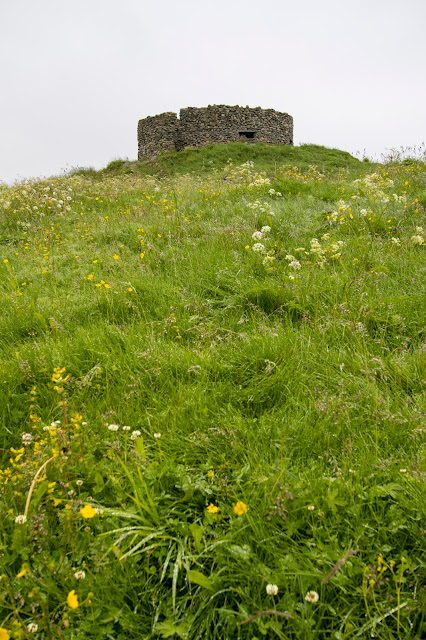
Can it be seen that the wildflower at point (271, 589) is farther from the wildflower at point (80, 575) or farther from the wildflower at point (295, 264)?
the wildflower at point (295, 264)

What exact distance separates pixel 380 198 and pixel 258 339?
14.2ft

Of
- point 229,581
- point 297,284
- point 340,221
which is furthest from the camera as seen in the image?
point 340,221

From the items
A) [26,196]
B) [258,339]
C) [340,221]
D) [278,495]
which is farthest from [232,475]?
[26,196]

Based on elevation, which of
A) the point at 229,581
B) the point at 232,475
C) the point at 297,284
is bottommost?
the point at 229,581

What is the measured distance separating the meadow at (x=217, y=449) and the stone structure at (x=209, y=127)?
20914 mm

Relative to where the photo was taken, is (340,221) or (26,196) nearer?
(340,221)

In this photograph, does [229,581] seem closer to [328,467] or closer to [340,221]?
[328,467]

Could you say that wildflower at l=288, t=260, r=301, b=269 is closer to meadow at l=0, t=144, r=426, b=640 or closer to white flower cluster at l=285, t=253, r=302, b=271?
white flower cluster at l=285, t=253, r=302, b=271

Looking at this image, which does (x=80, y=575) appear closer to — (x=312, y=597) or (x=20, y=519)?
(x=20, y=519)

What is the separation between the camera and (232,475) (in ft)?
5.43

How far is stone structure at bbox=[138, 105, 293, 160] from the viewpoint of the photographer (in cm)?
2247

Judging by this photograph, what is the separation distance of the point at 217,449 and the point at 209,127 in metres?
24.0

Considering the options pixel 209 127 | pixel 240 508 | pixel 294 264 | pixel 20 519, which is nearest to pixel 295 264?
pixel 294 264

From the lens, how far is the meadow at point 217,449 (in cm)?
125
